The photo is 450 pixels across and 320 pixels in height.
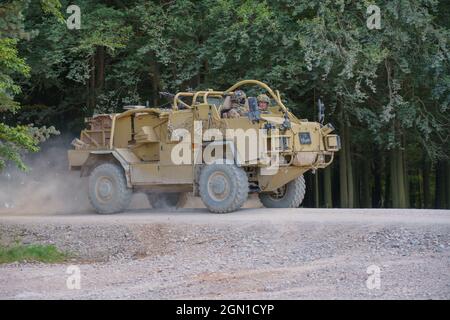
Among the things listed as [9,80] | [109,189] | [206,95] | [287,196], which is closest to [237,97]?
[206,95]

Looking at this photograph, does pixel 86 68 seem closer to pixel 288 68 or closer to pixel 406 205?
pixel 288 68

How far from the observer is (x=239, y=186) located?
18172 mm

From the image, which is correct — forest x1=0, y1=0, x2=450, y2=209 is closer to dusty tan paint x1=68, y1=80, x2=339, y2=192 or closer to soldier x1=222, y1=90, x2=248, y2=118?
dusty tan paint x1=68, y1=80, x2=339, y2=192

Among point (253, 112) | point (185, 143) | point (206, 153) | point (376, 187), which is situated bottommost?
point (376, 187)

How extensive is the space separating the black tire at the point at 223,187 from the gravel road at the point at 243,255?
0.32m

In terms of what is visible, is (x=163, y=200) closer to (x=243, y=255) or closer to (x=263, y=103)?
(x=263, y=103)

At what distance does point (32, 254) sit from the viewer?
1588cm

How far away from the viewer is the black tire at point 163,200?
886 inches

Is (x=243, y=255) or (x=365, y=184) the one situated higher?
(x=365, y=184)

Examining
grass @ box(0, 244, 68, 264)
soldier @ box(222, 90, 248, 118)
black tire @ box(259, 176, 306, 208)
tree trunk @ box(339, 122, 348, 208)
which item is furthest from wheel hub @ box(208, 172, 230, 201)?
tree trunk @ box(339, 122, 348, 208)

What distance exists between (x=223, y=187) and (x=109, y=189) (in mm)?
3414

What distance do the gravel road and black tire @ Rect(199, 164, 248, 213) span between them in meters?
0.32

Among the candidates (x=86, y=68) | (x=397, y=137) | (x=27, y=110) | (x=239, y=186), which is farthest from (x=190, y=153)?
(x=27, y=110)

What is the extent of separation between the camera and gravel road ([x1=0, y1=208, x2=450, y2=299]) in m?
11.7
